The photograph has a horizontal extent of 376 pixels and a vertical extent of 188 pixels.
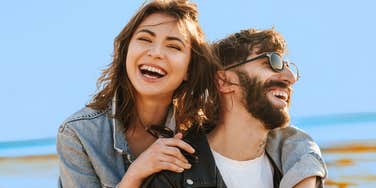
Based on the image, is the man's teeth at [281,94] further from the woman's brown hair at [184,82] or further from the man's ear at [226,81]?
Result: the woman's brown hair at [184,82]

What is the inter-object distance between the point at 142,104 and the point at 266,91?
1.83 ft

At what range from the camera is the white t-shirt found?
8.87 ft

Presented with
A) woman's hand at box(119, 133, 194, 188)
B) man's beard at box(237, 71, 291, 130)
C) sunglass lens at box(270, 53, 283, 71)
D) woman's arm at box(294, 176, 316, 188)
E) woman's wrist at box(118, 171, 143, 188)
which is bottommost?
woman's arm at box(294, 176, 316, 188)

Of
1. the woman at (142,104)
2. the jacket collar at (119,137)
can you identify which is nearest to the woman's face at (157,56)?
the woman at (142,104)

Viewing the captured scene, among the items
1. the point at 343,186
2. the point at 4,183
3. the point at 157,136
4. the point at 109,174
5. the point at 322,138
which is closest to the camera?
the point at 109,174

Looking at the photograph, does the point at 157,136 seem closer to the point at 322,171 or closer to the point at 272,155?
the point at 272,155

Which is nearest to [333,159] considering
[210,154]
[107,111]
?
[210,154]

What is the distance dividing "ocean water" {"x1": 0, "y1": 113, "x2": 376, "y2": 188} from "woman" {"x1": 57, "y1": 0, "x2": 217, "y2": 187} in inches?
26.3

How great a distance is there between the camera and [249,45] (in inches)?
112

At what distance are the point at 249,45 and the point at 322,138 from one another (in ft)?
6.28

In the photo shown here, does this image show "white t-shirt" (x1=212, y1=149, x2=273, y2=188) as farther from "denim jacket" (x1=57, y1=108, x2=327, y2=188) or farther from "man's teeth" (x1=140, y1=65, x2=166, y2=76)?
"man's teeth" (x1=140, y1=65, x2=166, y2=76)

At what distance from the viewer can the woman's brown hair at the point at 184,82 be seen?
2.77 m

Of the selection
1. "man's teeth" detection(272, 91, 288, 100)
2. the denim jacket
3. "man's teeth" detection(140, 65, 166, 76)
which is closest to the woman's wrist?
the denim jacket

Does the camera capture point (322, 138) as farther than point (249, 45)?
Yes
